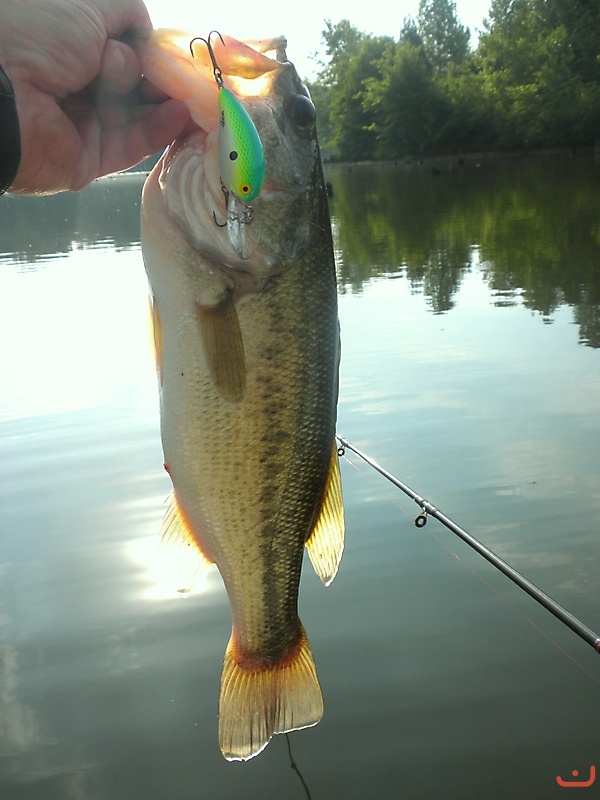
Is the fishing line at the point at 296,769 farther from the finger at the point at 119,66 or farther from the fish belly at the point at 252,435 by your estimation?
the finger at the point at 119,66

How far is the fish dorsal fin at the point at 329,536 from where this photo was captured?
90.0 inches

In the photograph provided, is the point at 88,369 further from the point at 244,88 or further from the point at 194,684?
the point at 244,88

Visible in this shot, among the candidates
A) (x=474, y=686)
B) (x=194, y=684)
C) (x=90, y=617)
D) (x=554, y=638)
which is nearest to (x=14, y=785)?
(x=194, y=684)

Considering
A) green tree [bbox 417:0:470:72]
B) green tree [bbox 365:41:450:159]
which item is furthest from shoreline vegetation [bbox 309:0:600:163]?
Answer: green tree [bbox 417:0:470:72]

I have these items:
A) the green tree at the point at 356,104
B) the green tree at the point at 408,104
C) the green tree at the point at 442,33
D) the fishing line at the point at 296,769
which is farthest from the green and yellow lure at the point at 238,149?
the green tree at the point at 442,33

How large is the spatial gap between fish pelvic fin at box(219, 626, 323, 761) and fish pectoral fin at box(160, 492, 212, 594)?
281 millimetres

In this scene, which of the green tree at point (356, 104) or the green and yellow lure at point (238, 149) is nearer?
the green and yellow lure at point (238, 149)

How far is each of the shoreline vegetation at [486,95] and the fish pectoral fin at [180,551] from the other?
60.7 m

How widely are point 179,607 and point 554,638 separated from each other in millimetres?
2156

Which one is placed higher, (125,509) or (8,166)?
(8,166)

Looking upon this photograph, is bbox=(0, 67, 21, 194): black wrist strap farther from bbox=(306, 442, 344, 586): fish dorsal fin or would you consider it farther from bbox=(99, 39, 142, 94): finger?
bbox=(306, 442, 344, 586): fish dorsal fin

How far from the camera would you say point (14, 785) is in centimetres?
359

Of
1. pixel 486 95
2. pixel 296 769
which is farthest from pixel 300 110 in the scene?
pixel 486 95

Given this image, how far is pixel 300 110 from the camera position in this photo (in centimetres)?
196
